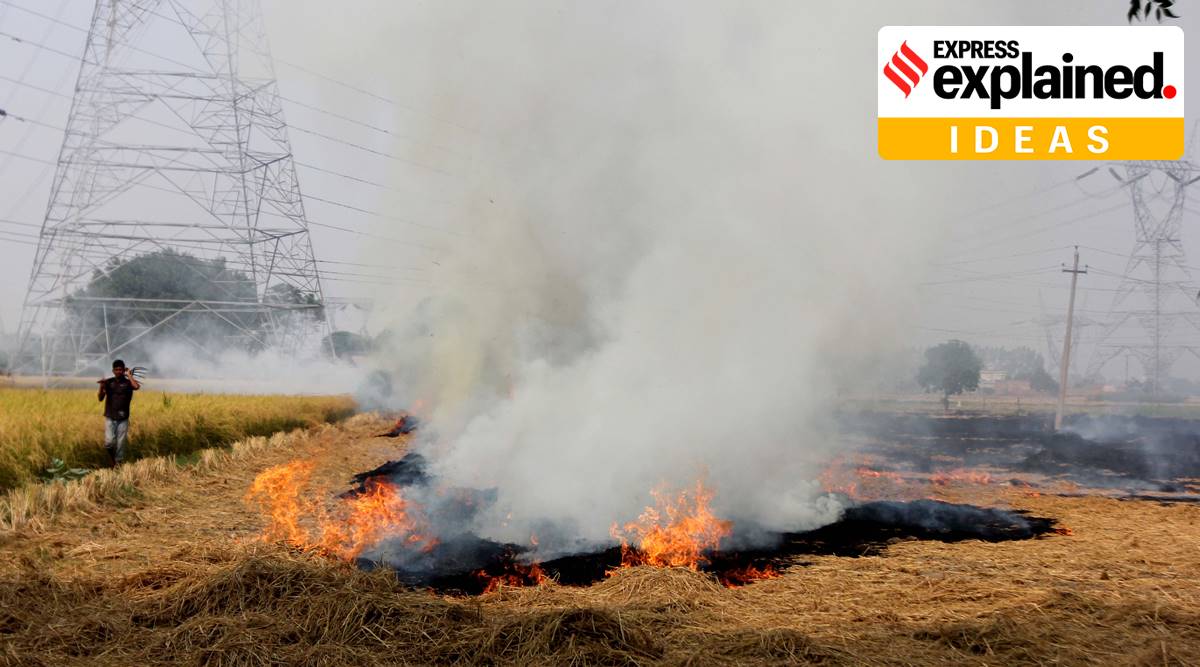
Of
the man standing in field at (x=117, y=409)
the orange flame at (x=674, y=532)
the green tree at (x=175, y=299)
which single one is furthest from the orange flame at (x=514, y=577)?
Result: the green tree at (x=175, y=299)

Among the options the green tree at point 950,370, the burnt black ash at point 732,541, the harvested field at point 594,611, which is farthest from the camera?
the green tree at point 950,370

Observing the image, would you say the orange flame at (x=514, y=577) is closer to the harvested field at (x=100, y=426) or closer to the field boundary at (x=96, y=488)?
the field boundary at (x=96, y=488)

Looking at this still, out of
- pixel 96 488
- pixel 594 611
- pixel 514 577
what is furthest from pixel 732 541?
pixel 96 488

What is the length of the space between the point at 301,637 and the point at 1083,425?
45.0 meters

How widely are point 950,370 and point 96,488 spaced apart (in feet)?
212

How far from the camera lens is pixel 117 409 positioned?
12.2m

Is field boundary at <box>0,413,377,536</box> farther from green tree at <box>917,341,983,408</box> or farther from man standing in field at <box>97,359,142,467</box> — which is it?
green tree at <box>917,341,983,408</box>

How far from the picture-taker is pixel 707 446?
10.3 metres

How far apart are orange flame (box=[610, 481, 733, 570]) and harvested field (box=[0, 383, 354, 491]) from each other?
830 cm

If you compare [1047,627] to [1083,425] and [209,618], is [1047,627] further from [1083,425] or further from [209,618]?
[1083,425]

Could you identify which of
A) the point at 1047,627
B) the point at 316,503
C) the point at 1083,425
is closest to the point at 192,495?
the point at 316,503

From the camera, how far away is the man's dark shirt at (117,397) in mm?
12078

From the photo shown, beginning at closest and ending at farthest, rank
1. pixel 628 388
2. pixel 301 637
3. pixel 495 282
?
pixel 301 637 → pixel 628 388 → pixel 495 282

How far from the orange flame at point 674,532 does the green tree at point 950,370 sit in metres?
59.2
